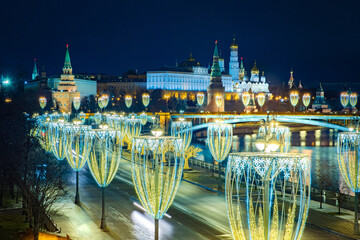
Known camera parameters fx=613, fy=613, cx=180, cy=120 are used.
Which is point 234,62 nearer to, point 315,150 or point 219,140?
point 315,150

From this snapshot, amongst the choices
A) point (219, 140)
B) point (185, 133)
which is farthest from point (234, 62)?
point (219, 140)

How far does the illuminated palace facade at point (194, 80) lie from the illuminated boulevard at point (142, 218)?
90033 millimetres

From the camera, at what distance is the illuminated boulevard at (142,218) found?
16.8 metres

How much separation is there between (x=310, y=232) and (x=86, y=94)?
105019 millimetres

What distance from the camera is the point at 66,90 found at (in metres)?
104

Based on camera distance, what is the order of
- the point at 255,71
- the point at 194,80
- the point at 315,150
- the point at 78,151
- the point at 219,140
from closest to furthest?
1. the point at 78,151
2. the point at 219,140
3. the point at 315,150
4. the point at 194,80
5. the point at 255,71

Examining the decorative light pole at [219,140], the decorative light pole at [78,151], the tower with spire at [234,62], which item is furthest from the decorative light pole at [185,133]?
the tower with spire at [234,62]

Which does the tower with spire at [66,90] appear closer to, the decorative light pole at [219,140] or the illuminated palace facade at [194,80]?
the illuminated palace facade at [194,80]

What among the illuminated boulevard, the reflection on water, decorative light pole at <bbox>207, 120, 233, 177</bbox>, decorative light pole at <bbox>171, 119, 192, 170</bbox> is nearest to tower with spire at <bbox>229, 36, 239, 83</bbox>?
the reflection on water

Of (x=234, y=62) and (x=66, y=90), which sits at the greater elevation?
(x=234, y=62)

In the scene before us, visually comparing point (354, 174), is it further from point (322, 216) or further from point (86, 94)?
point (86, 94)

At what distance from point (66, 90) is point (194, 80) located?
29.3 meters

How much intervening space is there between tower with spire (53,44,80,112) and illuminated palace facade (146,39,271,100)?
58.9ft

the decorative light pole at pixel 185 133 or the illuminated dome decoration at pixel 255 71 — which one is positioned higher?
the illuminated dome decoration at pixel 255 71
